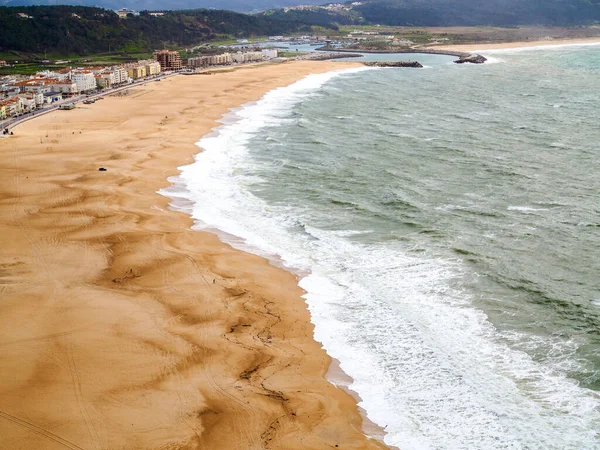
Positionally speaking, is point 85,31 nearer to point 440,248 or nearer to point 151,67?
point 151,67

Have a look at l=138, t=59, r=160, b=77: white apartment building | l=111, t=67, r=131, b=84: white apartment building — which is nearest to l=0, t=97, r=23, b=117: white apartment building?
l=111, t=67, r=131, b=84: white apartment building

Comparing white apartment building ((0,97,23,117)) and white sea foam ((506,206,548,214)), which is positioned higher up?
white apartment building ((0,97,23,117))

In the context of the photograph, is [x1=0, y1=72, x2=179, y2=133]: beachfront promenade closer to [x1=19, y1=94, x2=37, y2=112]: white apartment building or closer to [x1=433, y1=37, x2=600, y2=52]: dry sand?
[x1=19, y1=94, x2=37, y2=112]: white apartment building

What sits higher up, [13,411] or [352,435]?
[13,411]

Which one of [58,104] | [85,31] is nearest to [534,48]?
[85,31]

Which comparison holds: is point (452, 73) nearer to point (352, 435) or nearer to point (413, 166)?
point (413, 166)

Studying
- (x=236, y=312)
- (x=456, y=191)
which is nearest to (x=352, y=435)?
(x=236, y=312)

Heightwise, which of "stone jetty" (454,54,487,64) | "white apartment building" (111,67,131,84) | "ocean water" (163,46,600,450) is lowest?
"ocean water" (163,46,600,450)
